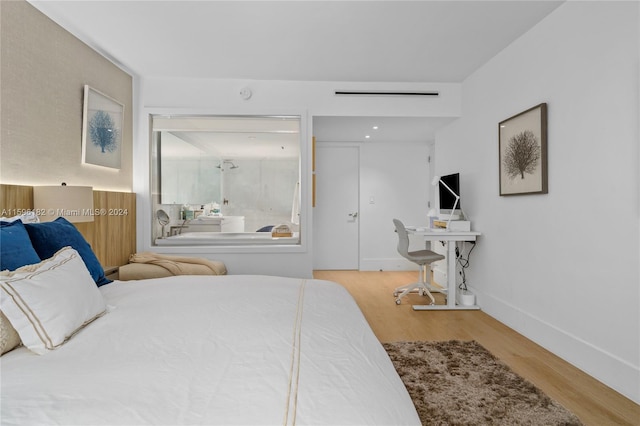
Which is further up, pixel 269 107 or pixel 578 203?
pixel 269 107

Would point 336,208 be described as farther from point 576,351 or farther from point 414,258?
point 576,351

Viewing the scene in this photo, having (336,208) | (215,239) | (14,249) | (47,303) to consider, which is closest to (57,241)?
(14,249)

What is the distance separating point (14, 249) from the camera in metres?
1.54

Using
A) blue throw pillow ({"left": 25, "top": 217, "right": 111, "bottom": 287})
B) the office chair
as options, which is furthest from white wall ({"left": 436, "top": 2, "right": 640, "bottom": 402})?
blue throw pillow ({"left": 25, "top": 217, "right": 111, "bottom": 287})

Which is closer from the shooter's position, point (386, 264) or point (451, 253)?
point (451, 253)

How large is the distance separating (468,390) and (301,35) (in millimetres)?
3030

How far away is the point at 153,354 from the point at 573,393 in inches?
95.6

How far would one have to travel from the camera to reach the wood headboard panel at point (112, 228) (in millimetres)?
3351

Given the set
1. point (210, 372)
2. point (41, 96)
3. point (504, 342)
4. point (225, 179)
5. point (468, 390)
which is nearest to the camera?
point (210, 372)

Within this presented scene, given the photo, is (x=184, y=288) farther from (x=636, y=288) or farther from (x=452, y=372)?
(x=636, y=288)

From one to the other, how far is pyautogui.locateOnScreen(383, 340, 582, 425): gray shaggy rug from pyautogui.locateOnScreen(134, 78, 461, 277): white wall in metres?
1.94

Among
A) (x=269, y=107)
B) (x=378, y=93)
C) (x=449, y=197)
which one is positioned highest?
(x=378, y=93)

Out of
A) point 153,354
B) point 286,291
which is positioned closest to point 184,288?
point 286,291

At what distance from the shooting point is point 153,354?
1.14 metres
